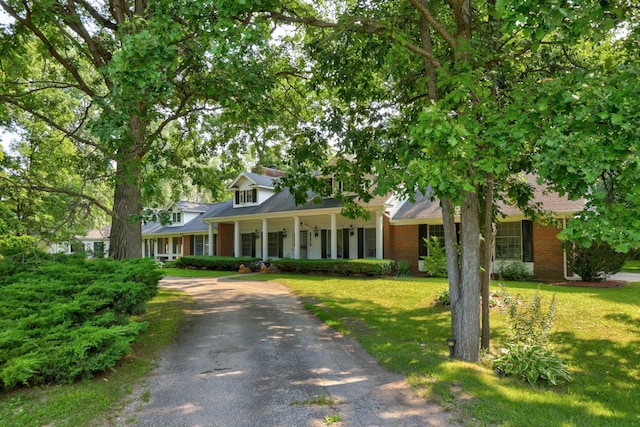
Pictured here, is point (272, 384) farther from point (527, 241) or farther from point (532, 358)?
point (527, 241)

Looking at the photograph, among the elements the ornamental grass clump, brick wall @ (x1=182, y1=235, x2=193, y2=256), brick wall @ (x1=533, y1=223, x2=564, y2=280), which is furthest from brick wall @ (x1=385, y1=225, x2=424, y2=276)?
brick wall @ (x1=182, y1=235, x2=193, y2=256)

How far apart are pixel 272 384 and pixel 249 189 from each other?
70.3 ft

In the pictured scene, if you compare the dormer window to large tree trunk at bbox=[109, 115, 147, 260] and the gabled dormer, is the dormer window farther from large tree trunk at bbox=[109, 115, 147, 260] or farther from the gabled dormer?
large tree trunk at bbox=[109, 115, 147, 260]

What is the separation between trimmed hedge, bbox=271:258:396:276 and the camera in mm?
17328

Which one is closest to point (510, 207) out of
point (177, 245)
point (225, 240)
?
point (225, 240)

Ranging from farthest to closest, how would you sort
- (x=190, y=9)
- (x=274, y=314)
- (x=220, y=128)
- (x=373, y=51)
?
1. (x=220, y=128)
2. (x=274, y=314)
3. (x=373, y=51)
4. (x=190, y=9)

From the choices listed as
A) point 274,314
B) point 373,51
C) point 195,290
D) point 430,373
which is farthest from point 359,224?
point 430,373

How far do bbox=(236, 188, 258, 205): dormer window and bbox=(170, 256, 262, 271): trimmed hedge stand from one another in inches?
166

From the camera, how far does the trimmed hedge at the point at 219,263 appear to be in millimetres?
22389

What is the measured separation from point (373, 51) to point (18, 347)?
301 inches

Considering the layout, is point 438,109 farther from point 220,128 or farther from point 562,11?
point 220,128

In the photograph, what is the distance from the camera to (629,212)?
3.80 m

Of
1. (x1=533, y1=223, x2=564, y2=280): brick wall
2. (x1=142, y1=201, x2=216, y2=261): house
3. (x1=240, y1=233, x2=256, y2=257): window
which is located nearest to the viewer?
(x1=533, y1=223, x2=564, y2=280): brick wall

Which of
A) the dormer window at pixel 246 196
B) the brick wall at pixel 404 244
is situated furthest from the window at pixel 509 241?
the dormer window at pixel 246 196
